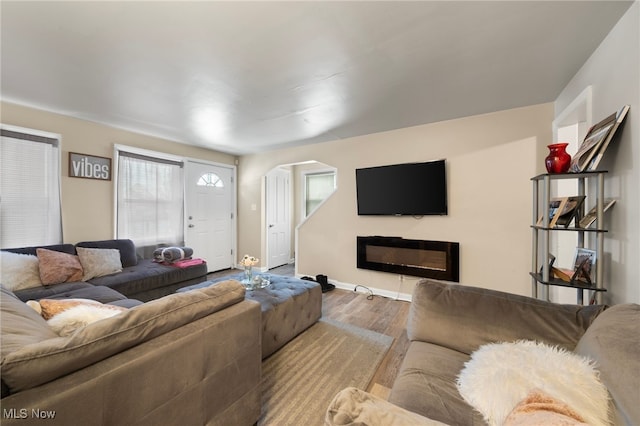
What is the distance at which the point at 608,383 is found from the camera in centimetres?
82

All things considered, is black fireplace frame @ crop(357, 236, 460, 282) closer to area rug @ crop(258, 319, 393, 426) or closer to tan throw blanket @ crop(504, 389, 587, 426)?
area rug @ crop(258, 319, 393, 426)

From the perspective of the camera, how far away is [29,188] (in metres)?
2.72

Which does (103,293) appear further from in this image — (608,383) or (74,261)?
(608,383)

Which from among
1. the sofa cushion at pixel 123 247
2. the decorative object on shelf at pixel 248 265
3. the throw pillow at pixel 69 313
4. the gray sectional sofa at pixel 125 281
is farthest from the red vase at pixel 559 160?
the sofa cushion at pixel 123 247

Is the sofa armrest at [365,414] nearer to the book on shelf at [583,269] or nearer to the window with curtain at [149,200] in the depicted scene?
the book on shelf at [583,269]

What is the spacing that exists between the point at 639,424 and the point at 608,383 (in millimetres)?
184

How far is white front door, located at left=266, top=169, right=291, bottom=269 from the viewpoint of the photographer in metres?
4.91

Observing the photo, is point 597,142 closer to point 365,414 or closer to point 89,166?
point 365,414

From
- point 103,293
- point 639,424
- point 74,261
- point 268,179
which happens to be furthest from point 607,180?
point 74,261

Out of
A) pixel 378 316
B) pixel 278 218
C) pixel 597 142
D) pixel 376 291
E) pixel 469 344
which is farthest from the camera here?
pixel 278 218

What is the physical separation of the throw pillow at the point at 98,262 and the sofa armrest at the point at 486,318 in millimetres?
3240

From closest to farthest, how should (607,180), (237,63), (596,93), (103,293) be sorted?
(607,180)
(596,93)
(237,63)
(103,293)

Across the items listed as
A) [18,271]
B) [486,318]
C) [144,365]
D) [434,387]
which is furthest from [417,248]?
[18,271]

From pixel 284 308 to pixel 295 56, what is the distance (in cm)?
204
